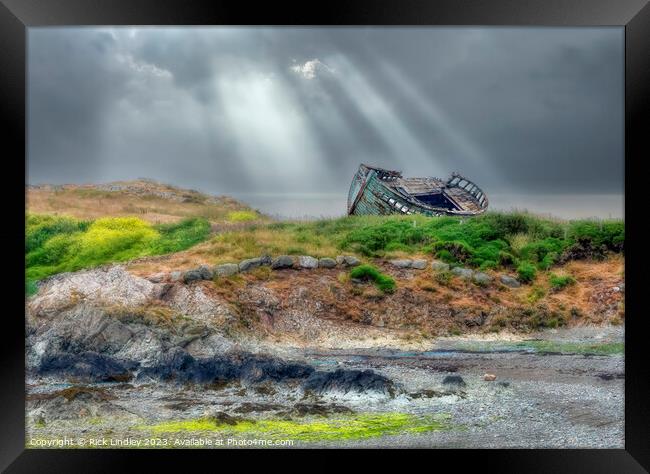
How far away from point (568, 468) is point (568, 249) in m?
2.78

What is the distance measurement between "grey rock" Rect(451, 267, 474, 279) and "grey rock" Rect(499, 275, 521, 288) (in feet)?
1.32

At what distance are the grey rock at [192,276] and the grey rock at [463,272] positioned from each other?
3.36 meters

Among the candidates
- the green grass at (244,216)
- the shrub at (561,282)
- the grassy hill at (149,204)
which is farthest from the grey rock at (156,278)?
the shrub at (561,282)

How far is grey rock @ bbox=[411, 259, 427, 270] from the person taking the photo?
26.8 ft

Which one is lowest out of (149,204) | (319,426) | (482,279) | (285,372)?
(319,426)

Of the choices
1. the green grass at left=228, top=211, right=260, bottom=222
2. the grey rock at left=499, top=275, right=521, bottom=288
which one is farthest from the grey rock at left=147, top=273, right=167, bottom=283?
the grey rock at left=499, top=275, right=521, bottom=288

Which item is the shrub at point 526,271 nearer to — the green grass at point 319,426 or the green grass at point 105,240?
the green grass at point 319,426

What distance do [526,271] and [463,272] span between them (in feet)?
2.69

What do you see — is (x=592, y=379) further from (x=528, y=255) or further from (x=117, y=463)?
(x=117, y=463)

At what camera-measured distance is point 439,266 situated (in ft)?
26.8

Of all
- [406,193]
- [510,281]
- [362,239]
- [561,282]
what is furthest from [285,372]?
[561,282]

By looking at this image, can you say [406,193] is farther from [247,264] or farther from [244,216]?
[247,264]

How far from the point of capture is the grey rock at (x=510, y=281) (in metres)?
8.06

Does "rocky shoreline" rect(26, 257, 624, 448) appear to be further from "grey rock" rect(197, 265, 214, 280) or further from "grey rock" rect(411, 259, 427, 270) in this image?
"grey rock" rect(197, 265, 214, 280)
